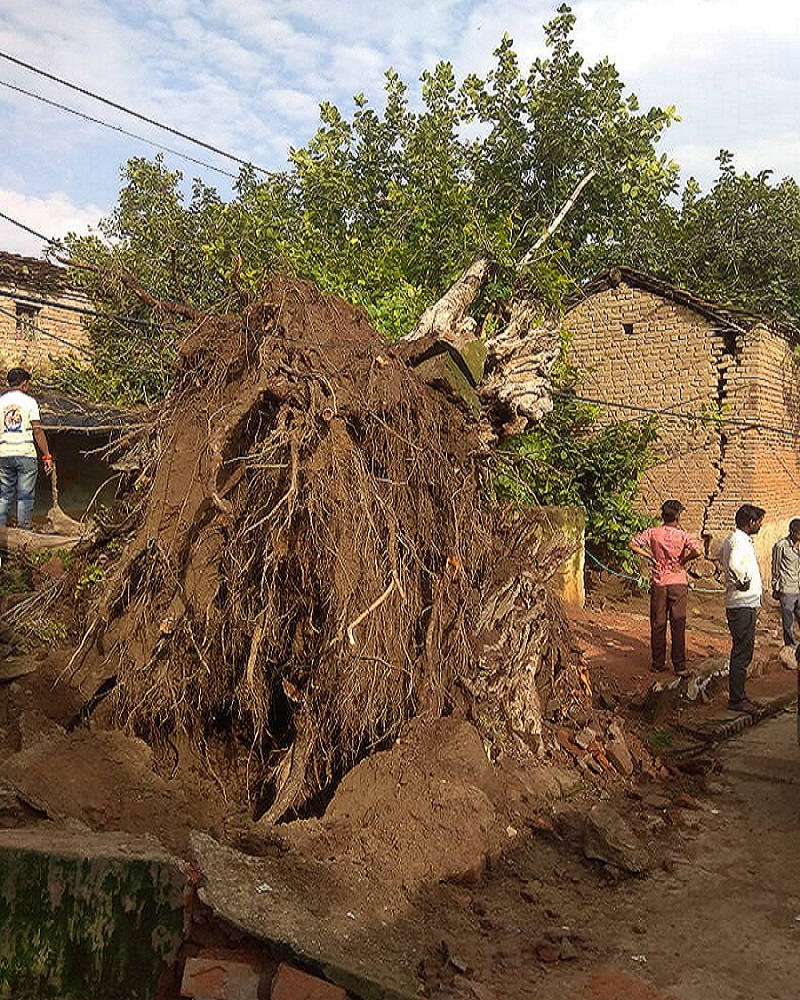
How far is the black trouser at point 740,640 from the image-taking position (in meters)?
7.83

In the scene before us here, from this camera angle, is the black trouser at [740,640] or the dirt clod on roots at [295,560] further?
the black trouser at [740,640]

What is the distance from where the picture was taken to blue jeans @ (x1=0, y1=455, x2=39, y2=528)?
8.11 meters

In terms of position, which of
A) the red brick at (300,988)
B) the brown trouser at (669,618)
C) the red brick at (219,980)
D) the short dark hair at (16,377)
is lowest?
the red brick at (219,980)

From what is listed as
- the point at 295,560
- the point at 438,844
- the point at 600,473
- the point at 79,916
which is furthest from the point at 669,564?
the point at 79,916

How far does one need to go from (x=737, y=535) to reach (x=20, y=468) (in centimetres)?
674

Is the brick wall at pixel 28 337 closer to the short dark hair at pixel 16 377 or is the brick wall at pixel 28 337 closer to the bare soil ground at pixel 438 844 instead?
the short dark hair at pixel 16 377

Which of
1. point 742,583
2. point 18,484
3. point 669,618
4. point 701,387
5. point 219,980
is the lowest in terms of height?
point 219,980

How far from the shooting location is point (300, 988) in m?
3.42

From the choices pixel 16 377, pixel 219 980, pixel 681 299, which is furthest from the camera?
pixel 681 299

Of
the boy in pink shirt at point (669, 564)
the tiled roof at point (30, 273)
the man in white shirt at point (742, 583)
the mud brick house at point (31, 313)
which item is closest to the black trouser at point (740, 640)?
the man in white shirt at point (742, 583)

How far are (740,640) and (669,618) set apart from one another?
1.98 meters

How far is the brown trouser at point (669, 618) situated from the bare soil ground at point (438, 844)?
10.1 feet

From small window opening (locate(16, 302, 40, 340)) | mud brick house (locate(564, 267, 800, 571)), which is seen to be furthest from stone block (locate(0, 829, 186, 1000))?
small window opening (locate(16, 302, 40, 340))

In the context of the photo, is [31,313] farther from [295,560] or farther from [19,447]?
[295,560]
